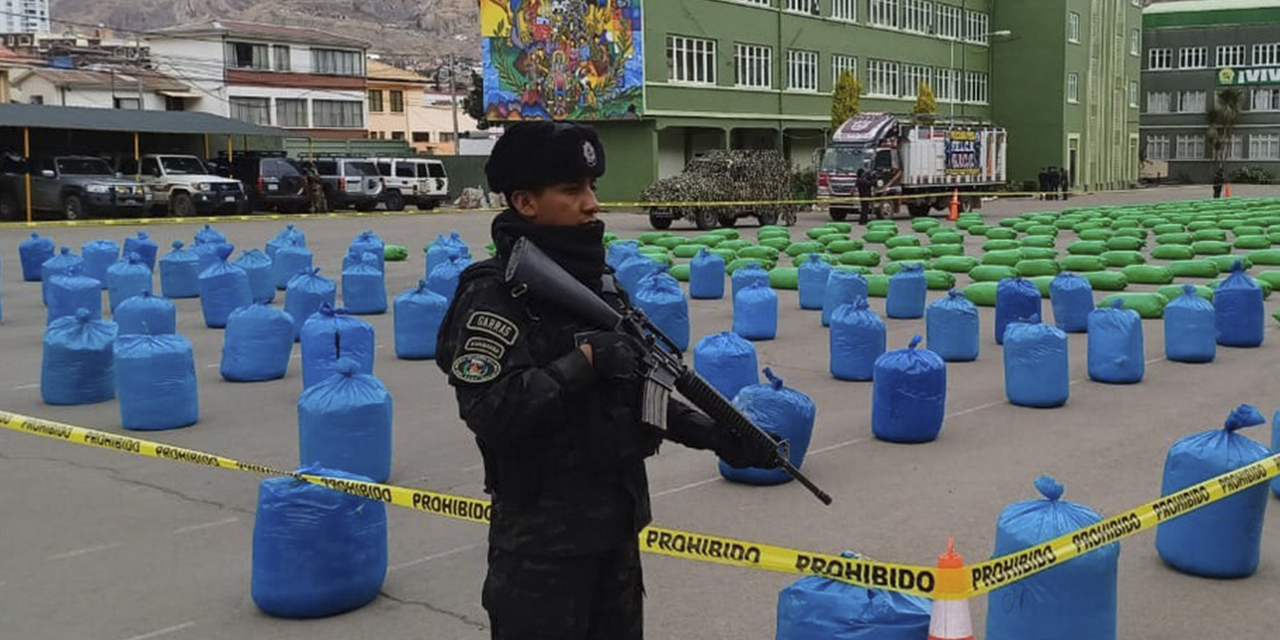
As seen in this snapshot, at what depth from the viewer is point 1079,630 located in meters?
4.48

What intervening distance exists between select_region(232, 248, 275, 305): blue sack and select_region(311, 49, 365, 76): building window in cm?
6154

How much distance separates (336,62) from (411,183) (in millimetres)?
36644

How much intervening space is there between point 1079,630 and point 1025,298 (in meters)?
8.13

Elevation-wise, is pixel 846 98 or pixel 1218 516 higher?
pixel 846 98

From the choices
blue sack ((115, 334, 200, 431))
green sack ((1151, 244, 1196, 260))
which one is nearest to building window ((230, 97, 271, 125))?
green sack ((1151, 244, 1196, 260))

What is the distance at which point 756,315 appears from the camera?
13102 mm

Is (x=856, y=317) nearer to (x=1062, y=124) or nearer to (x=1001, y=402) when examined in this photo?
(x=1001, y=402)

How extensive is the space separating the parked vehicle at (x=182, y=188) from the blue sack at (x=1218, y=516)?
33.9 meters

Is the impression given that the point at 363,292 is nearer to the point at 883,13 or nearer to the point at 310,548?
the point at 310,548

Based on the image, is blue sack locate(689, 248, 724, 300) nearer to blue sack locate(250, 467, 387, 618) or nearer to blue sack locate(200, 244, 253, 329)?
blue sack locate(200, 244, 253, 329)

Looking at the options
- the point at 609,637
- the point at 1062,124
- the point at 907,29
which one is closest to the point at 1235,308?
the point at 609,637

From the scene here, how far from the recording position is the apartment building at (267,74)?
7012 cm

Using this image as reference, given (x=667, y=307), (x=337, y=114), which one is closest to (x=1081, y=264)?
(x=667, y=307)

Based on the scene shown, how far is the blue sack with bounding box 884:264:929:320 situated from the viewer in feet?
48.4
